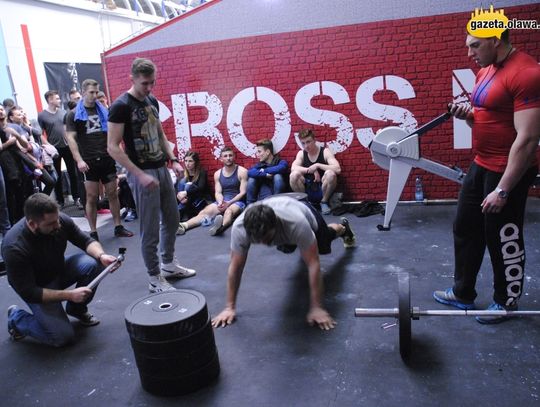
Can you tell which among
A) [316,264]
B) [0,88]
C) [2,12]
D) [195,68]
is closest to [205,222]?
[195,68]

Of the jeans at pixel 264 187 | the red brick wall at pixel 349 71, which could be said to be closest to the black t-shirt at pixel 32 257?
the jeans at pixel 264 187

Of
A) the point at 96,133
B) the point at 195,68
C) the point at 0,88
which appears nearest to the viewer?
the point at 96,133

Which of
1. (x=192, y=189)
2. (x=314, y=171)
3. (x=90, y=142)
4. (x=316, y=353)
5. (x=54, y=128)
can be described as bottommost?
(x=316, y=353)

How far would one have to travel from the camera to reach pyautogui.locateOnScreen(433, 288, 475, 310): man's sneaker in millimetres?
2732

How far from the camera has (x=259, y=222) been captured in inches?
94.1

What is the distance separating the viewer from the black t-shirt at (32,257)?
Answer: 2432 millimetres

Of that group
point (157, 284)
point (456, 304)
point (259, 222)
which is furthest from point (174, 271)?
point (456, 304)

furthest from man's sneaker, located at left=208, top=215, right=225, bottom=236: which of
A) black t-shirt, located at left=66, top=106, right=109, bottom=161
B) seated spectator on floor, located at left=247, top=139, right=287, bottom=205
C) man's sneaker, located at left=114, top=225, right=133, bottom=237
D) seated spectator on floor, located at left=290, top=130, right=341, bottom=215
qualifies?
black t-shirt, located at left=66, top=106, right=109, bottom=161

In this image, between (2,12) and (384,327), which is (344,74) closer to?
(384,327)

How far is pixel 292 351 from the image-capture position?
2.46 m

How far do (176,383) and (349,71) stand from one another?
13.7 feet

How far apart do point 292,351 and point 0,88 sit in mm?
6980

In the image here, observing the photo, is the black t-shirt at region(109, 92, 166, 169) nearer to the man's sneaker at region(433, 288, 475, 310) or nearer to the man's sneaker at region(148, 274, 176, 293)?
the man's sneaker at region(148, 274, 176, 293)

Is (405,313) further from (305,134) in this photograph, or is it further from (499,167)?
(305,134)
